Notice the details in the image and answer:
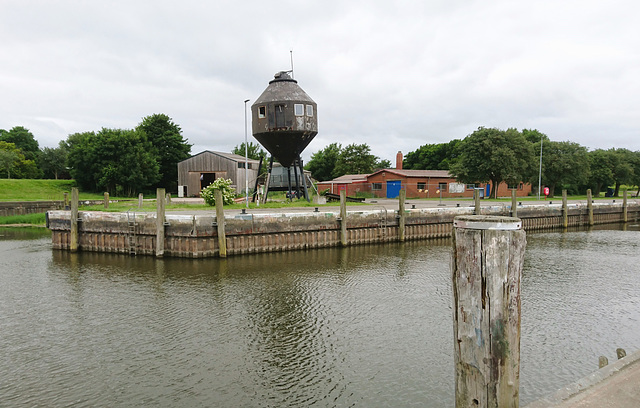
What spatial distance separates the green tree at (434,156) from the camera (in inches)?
2896

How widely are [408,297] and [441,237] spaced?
Result: 12288 millimetres

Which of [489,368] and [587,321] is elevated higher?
[489,368]

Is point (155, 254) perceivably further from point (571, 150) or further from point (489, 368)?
point (571, 150)

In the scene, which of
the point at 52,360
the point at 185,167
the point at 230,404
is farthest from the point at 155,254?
the point at 185,167

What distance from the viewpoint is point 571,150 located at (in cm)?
5262

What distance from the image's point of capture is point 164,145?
57.6m

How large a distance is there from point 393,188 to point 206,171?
21239mm

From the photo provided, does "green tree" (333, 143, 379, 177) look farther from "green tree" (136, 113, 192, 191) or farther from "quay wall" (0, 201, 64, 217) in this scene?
"quay wall" (0, 201, 64, 217)

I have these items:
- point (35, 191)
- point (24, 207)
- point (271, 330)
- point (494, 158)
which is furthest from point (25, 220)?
point (494, 158)

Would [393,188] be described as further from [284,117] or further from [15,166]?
[15,166]

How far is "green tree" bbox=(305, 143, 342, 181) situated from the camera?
71938 millimetres

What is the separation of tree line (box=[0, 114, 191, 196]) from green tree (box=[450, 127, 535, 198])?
120 feet

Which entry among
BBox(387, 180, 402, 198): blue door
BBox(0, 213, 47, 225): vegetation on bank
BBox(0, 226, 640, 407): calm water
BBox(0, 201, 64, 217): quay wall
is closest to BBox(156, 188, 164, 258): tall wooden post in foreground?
BBox(0, 226, 640, 407): calm water

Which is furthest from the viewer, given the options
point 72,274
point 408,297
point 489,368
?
point 72,274
